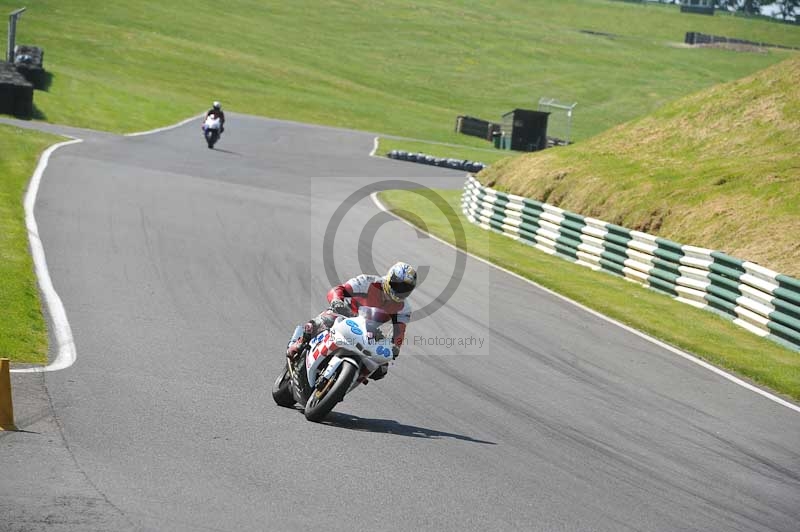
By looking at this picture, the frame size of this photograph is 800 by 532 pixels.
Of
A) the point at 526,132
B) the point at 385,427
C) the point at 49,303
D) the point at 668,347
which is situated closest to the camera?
the point at 385,427

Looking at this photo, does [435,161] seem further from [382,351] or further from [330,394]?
[330,394]

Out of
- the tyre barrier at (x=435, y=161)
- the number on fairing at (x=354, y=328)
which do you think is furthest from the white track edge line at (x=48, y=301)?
the tyre barrier at (x=435, y=161)

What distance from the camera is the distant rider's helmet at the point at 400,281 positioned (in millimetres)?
9069

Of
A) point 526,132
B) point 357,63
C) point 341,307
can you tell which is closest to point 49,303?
point 341,307

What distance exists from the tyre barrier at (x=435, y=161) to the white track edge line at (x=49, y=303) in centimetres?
2713

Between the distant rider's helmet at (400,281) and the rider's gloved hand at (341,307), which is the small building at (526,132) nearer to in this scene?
the rider's gloved hand at (341,307)

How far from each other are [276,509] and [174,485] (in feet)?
2.52

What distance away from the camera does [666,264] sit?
20.6 metres

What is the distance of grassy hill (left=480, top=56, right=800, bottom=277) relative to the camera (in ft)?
75.3

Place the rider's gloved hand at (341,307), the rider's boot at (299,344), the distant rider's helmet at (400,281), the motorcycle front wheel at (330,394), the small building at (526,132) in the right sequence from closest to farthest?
the distant rider's helmet at (400,281) < the motorcycle front wheel at (330,394) < the rider's gloved hand at (341,307) < the rider's boot at (299,344) < the small building at (526,132)

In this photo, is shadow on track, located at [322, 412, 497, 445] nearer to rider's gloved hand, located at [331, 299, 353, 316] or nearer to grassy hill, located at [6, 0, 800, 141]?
rider's gloved hand, located at [331, 299, 353, 316]

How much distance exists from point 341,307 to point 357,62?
266 feet

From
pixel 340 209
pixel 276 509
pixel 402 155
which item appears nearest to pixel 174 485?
pixel 276 509

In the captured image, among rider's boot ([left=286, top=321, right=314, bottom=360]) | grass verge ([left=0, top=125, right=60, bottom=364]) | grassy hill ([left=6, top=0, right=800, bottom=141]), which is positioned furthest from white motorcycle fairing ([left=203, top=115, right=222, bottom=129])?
rider's boot ([left=286, top=321, right=314, bottom=360])
